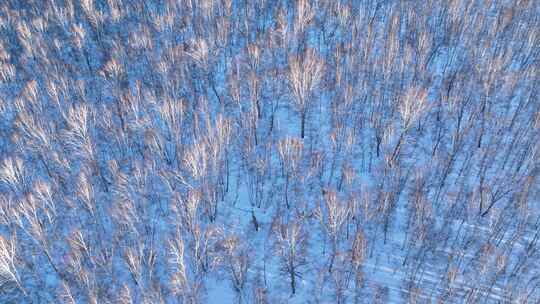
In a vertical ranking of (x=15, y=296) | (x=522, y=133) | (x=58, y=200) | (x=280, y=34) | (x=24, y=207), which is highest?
(x=280, y=34)

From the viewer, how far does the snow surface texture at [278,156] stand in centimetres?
2523

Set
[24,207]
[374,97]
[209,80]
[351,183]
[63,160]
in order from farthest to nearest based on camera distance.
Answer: [209,80], [374,97], [63,160], [351,183], [24,207]

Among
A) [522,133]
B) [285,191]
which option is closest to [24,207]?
[285,191]

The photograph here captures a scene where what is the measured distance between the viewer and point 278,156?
32.4 m

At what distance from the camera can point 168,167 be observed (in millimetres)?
32406

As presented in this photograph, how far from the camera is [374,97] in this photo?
34344 millimetres

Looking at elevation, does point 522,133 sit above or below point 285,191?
above

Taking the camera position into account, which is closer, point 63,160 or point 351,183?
point 351,183

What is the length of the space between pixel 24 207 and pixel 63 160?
6623 millimetres

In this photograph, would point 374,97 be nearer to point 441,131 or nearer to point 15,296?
point 441,131

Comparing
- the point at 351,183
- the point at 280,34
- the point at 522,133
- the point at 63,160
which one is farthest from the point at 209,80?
the point at 522,133

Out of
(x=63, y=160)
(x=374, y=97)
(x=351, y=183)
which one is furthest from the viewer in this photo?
(x=374, y=97)

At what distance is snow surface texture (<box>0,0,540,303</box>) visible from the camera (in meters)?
25.2

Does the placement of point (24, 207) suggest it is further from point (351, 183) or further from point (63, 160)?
point (351, 183)
